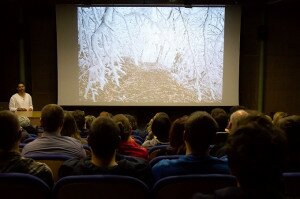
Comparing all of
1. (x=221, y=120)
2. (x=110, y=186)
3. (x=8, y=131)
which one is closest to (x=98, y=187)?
(x=110, y=186)

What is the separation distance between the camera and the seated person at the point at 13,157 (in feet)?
7.07

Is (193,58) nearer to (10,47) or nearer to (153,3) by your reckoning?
(153,3)

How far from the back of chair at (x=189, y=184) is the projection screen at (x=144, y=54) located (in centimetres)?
646

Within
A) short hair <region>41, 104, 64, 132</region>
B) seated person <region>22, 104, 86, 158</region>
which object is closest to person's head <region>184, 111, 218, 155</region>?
seated person <region>22, 104, 86, 158</region>

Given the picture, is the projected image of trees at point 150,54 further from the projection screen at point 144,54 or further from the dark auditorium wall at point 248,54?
the dark auditorium wall at point 248,54

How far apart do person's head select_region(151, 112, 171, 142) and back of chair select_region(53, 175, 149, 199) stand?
6.44 feet

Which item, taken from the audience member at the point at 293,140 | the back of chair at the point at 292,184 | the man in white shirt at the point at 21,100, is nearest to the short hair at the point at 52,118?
the audience member at the point at 293,140

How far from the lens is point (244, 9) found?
8.86 meters

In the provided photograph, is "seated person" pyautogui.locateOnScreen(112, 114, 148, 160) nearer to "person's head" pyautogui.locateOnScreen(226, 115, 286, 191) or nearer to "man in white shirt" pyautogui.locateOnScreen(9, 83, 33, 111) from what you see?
"person's head" pyautogui.locateOnScreen(226, 115, 286, 191)

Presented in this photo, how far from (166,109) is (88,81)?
6.41 feet

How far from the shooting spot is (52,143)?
2.98 m

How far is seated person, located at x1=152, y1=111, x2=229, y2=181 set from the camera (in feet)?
7.42

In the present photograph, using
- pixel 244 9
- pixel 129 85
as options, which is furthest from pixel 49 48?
pixel 244 9

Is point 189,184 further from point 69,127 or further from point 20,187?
point 69,127
